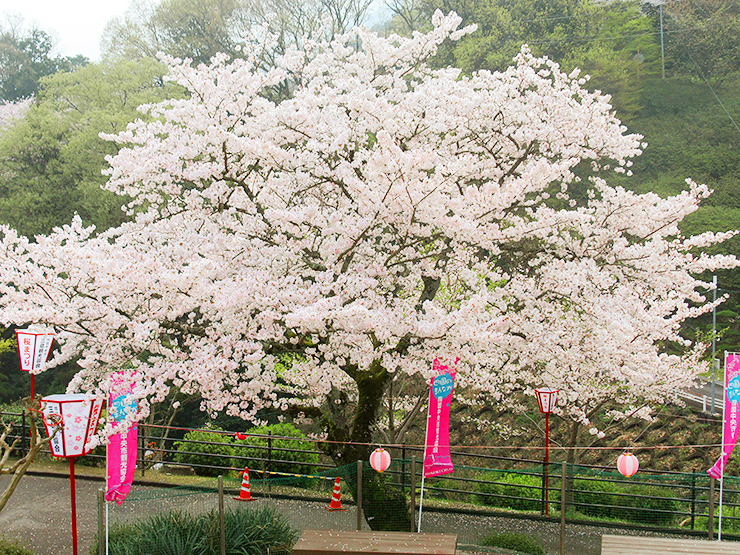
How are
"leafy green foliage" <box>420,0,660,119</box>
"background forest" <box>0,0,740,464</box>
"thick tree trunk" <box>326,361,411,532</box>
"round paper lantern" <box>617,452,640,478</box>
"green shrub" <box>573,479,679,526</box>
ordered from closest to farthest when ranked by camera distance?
"round paper lantern" <box>617,452,640,478</box>, "thick tree trunk" <box>326,361,411,532</box>, "green shrub" <box>573,479,679,526</box>, "background forest" <box>0,0,740,464</box>, "leafy green foliage" <box>420,0,660,119</box>

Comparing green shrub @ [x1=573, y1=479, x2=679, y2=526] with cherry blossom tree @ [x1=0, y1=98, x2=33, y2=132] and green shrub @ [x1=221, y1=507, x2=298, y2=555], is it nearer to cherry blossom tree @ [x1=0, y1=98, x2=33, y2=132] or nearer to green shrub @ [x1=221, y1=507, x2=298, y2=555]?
green shrub @ [x1=221, y1=507, x2=298, y2=555]

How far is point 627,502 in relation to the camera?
1252 cm

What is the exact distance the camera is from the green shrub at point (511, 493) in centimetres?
921

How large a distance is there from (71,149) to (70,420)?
62.3 feet

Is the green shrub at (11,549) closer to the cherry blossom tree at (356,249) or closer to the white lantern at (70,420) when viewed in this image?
the white lantern at (70,420)

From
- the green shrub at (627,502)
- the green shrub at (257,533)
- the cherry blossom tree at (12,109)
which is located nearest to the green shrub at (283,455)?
the green shrub at (257,533)

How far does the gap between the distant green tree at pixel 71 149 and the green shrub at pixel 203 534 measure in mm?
16590

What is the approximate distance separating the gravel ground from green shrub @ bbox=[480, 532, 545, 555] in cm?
26

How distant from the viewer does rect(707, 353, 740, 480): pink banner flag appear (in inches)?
316

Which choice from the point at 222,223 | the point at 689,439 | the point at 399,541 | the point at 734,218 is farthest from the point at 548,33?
the point at 399,541

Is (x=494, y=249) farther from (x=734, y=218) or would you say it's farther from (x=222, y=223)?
(x=734, y=218)

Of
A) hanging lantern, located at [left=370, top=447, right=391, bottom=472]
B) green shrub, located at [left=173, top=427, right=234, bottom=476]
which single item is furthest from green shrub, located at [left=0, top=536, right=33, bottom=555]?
green shrub, located at [left=173, top=427, right=234, bottom=476]

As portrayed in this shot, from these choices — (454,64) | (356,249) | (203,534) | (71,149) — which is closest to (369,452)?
(203,534)

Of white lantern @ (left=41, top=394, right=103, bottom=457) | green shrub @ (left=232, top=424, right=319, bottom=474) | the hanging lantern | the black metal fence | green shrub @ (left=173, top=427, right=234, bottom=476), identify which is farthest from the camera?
green shrub @ (left=173, top=427, right=234, bottom=476)
